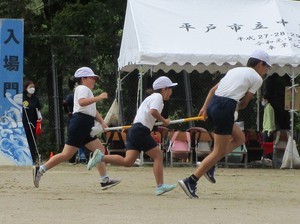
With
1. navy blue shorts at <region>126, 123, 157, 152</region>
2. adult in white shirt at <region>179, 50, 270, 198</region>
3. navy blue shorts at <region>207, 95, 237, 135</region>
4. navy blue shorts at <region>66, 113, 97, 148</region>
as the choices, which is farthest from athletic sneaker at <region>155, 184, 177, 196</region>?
navy blue shorts at <region>66, 113, 97, 148</region>

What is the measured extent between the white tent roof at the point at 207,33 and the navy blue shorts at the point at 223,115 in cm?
763

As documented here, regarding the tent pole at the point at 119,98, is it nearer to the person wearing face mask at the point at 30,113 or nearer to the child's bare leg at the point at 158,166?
the person wearing face mask at the point at 30,113

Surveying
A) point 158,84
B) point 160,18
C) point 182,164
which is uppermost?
point 160,18

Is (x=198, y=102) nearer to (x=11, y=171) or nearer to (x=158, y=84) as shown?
(x=11, y=171)

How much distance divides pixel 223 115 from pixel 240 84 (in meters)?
0.43

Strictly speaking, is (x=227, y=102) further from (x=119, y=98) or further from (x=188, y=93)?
(x=188, y=93)

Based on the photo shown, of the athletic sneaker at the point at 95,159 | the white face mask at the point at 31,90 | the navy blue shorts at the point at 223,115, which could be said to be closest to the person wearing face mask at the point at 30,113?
the white face mask at the point at 31,90

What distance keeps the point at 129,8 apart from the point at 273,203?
9.97 metres

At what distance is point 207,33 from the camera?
786 inches

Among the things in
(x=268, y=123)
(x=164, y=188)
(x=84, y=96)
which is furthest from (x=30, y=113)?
(x=164, y=188)

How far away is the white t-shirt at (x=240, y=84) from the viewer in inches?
449

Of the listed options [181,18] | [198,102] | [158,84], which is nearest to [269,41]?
[181,18]

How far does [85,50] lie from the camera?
24.2 m

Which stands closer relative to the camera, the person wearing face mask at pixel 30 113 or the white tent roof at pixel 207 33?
the white tent roof at pixel 207 33
